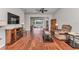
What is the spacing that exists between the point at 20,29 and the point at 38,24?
1.74 feet

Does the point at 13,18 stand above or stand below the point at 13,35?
above

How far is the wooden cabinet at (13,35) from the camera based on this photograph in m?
2.08

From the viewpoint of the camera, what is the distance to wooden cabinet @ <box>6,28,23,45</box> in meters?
2.08

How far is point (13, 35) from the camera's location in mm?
2365

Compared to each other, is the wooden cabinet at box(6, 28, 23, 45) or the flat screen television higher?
the flat screen television

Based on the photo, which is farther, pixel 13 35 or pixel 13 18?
pixel 13 18

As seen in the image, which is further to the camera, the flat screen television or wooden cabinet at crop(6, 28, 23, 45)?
the flat screen television

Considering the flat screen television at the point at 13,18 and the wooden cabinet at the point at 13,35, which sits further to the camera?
the flat screen television at the point at 13,18

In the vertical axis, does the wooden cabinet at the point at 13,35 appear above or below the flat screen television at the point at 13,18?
below
